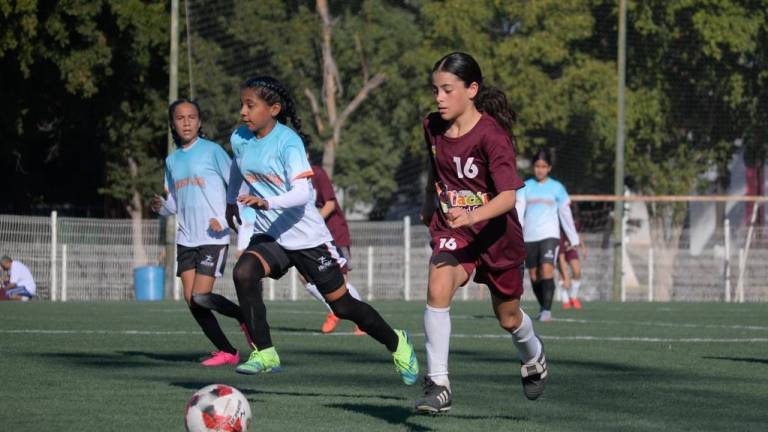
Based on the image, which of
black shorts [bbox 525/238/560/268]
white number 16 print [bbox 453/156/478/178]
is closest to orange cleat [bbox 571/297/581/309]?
black shorts [bbox 525/238/560/268]

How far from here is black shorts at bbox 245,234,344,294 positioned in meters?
9.33

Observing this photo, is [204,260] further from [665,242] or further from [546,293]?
[665,242]

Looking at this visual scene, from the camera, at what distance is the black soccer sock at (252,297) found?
29.7ft

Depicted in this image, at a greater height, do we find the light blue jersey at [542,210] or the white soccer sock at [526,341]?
the light blue jersey at [542,210]

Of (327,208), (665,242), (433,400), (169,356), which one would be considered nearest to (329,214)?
(327,208)

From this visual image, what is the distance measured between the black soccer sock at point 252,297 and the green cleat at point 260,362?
0.20 feet

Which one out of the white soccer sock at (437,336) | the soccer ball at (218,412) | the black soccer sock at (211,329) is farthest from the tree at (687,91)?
the soccer ball at (218,412)

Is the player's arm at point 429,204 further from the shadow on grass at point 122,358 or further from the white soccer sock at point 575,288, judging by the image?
the white soccer sock at point 575,288

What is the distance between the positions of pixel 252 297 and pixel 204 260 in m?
2.05

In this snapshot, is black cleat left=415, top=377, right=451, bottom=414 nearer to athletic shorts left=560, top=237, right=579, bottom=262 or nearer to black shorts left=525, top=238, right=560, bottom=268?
black shorts left=525, top=238, right=560, bottom=268

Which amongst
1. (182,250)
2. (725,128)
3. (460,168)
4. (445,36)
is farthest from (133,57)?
(460,168)

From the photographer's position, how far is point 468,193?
7.77 meters

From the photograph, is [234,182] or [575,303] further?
[575,303]

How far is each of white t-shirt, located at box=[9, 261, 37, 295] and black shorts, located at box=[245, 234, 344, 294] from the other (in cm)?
1928
